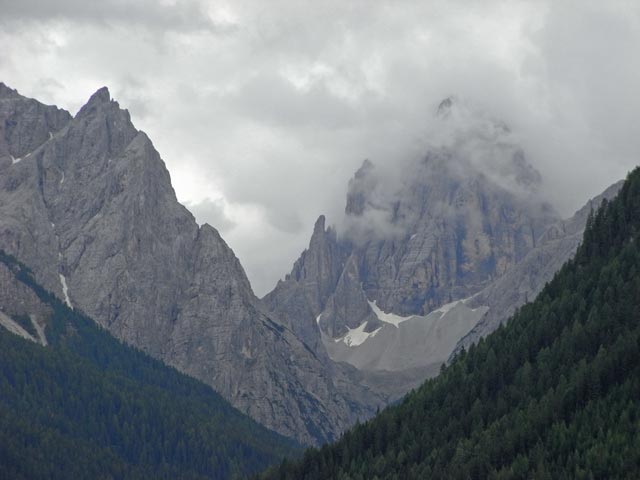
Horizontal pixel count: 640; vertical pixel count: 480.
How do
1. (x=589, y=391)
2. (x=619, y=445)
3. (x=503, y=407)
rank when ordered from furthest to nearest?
(x=503, y=407), (x=589, y=391), (x=619, y=445)

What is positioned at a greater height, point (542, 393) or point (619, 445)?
point (542, 393)

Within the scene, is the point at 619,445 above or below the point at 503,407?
below

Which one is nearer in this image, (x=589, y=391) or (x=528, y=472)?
(x=528, y=472)

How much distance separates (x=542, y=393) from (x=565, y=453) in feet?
75.8

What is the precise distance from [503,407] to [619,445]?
32434 mm

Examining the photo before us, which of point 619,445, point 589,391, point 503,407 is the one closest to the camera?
point 619,445

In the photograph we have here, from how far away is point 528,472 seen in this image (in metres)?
174

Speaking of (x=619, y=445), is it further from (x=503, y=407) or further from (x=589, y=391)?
(x=503, y=407)

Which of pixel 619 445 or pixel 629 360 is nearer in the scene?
pixel 619 445

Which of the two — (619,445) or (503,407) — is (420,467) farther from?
(619,445)

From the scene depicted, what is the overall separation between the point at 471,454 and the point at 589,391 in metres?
16.4

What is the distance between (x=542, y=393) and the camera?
7776 inches

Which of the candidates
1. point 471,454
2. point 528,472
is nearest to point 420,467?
point 471,454

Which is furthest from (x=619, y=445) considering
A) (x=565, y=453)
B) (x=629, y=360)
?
(x=629, y=360)
